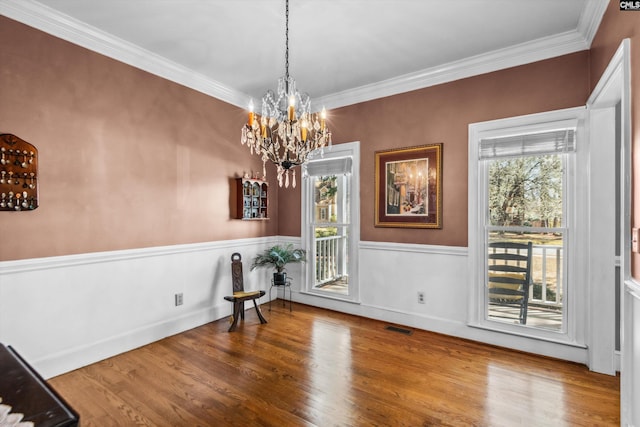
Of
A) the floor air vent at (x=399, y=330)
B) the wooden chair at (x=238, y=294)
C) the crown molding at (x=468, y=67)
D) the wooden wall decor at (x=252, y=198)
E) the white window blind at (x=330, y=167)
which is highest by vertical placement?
the crown molding at (x=468, y=67)

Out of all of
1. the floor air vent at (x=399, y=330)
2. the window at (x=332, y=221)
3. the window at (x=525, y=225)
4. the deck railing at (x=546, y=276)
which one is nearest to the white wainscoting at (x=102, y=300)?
the window at (x=332, y=221)

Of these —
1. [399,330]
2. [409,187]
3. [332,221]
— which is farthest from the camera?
[332,221]

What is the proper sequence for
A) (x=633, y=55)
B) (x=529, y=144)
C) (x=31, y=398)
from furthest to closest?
(x=529, y=144), (x=633, y=55), (x=31, y=398)

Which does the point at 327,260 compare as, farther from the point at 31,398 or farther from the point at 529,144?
the point at 31,398

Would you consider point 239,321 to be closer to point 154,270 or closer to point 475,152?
point 154,270

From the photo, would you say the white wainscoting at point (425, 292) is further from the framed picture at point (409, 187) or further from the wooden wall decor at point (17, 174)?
the wooden wall decor at point (17, 174)

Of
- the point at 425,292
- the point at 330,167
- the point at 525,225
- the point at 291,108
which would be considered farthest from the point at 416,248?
the point at 291,108

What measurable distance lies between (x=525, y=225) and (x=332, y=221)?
91.5 inches

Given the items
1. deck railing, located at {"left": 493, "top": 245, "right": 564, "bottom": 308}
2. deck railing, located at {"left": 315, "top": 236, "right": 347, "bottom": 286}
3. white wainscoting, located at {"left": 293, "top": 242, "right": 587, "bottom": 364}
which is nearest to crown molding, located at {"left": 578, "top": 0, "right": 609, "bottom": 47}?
deck railing, located at {"left": 493, "top": 245, "right": 564, "bottom": 308}

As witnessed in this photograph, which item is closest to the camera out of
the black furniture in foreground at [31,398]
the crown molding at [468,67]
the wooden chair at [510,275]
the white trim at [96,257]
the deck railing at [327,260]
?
the black furniture in foreground at [31,398]

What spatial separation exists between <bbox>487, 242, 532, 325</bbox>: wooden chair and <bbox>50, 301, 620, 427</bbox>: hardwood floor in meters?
0.50

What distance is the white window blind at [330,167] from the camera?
4312 millimetres

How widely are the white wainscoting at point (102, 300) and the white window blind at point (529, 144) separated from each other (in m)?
3.30

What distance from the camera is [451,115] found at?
352 centimetres
